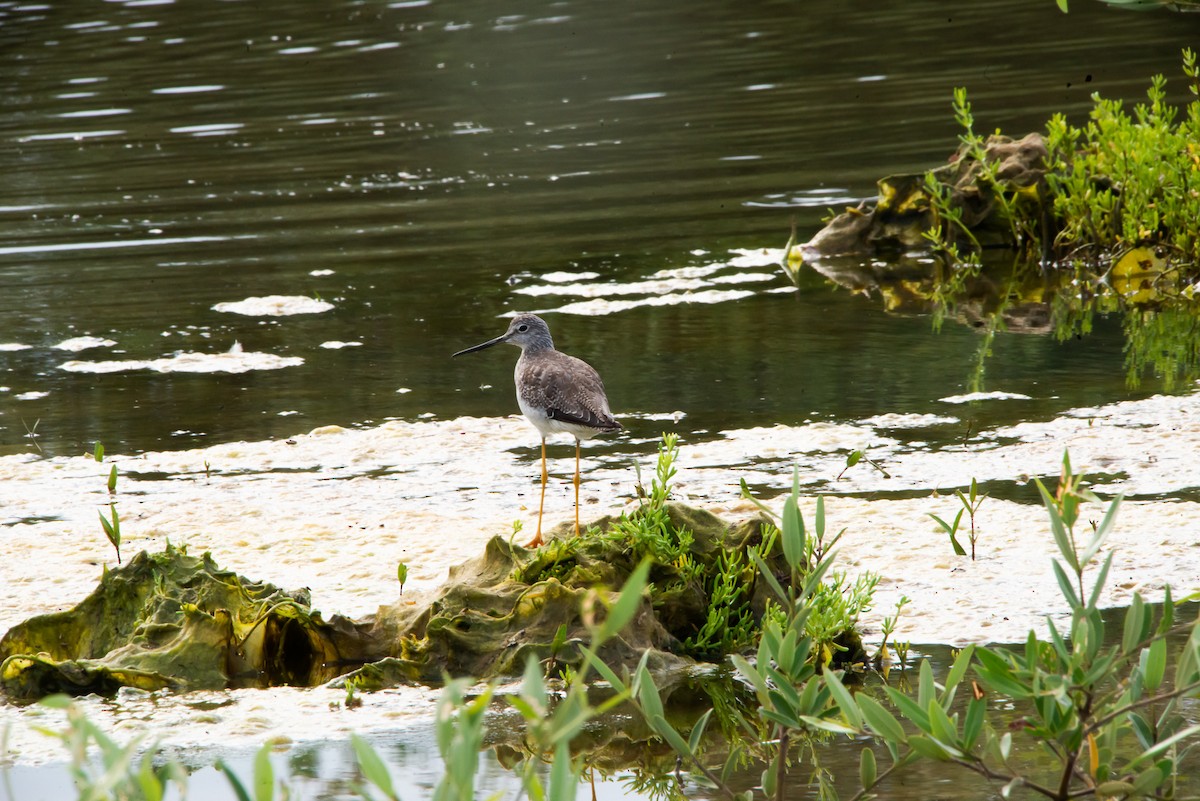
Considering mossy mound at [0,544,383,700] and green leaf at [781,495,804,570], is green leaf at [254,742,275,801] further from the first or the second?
mossy mound at [0,544,383,700]

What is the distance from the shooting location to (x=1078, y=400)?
8188 mm

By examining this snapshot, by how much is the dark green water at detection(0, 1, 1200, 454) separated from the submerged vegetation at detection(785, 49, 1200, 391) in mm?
466

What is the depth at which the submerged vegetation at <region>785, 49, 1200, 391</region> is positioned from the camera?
33.6 ft

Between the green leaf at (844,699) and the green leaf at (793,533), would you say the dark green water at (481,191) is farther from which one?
the green leaf at (844,699)

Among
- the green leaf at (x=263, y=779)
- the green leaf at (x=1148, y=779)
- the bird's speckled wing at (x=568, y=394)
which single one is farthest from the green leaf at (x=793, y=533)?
the bird's speckled wing at (x=568, y=394)

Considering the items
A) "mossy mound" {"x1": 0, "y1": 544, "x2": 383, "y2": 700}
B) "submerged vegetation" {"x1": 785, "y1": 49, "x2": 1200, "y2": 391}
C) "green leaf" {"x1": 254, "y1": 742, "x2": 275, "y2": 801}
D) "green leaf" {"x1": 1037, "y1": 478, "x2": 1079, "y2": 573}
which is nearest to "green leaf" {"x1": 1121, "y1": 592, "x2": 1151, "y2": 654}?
"green leaf" {"x1": 1037, "y1": 478, "x2": 1079, "y2": 573}

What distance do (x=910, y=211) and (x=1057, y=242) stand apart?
1.43 m

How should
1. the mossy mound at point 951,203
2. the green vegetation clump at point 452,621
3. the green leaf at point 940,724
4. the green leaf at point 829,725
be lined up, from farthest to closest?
the mossy mound at point 951,203
the green vegetation clump at point 452,621
the green leaf at point 829,725
the green leaf at point 940,724

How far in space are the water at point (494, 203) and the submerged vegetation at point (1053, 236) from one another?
376mm

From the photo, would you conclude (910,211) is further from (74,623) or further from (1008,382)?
(74,623)

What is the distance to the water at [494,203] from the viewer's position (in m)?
9.16

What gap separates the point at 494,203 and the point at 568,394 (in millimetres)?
8972

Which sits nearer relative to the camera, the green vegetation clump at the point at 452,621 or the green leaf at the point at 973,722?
the green leaf at the point at 973,722

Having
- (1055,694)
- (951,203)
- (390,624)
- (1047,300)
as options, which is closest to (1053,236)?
(951,203)
